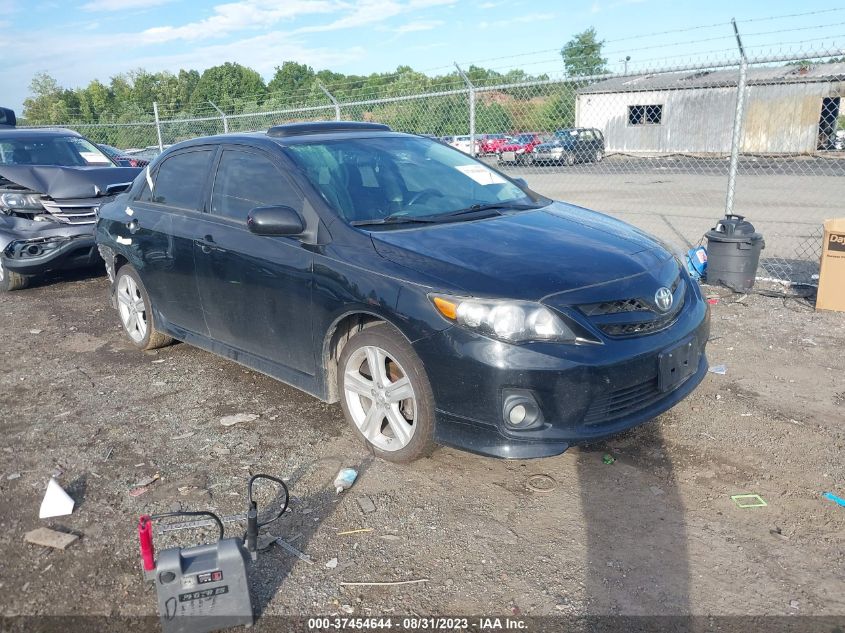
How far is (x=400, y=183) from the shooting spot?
14.0ft

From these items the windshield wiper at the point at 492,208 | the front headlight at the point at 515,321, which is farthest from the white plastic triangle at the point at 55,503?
the windshield wiper at the point at 492,208

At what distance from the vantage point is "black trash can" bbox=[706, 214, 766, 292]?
668 centimetres

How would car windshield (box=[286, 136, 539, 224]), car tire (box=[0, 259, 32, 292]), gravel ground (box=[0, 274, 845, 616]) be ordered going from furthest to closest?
1. car tire (box=[0, 259, 32, 292])
2. car windshield (box=[286, 136, 539, 224])
3. gravel ground (box=[0, 274, 845, 616])

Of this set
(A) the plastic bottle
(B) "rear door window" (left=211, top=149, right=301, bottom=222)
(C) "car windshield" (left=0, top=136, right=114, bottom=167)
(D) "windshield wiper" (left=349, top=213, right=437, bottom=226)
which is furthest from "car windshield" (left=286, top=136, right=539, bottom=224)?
(C) "car windshield" (left=0, top=136, right=114, bottom=167)

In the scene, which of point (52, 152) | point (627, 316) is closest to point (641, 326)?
point (627, 316)

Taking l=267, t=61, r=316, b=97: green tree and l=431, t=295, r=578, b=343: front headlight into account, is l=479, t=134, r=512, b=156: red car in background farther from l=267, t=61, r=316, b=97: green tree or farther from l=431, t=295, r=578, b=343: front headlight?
l=267, t=61, r=316, b=97: green tree

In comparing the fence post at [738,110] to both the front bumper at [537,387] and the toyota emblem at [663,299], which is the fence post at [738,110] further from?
the front bumper at [537,387]

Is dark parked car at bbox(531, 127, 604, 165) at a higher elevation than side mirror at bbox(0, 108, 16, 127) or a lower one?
lower

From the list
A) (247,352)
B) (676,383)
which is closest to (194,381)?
(247,352)

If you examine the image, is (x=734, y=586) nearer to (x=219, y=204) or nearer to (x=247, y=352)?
(x=247, y=352)

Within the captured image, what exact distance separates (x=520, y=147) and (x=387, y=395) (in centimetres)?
1568

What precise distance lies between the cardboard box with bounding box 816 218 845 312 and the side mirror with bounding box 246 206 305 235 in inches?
178

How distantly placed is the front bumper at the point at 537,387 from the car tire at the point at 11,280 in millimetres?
6450

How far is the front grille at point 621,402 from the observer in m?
3.18
